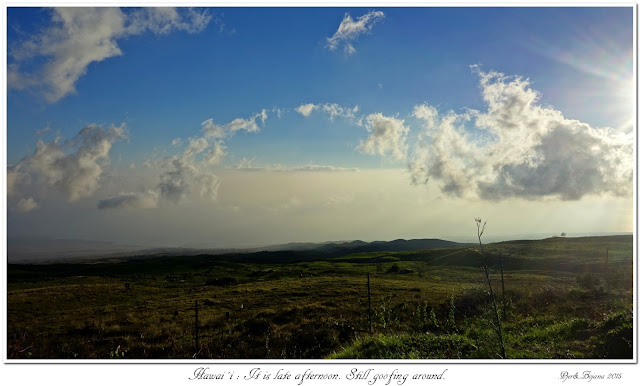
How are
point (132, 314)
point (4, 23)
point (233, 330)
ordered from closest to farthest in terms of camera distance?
point (4, 23) → point (233, 330) → point (132, 314)

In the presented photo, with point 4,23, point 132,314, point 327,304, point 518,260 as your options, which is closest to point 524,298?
point 327,304

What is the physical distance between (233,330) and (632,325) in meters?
17.7

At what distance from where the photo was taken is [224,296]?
3878 centimetres

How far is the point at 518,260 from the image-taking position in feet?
215

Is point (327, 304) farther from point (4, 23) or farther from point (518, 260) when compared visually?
point (518, 260)

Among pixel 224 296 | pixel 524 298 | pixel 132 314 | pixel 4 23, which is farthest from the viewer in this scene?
pixel 224 296
